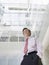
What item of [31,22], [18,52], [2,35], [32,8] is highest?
[32,8]

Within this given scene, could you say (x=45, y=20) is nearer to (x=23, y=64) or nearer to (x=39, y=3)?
(x=39, y=3)

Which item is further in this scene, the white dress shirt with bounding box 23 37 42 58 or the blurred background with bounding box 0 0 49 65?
the blurred background with bounding box 0 0 49 65

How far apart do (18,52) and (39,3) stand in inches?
30.7

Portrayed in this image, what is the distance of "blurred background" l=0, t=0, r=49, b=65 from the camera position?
2588mm

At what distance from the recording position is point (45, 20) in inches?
106

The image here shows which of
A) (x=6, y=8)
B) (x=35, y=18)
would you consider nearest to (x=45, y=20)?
(x=35, y=18)

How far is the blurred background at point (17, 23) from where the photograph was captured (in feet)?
8.49

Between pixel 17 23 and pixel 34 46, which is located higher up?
pixel 17 23

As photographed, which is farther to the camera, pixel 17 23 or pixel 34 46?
pixel 17 23

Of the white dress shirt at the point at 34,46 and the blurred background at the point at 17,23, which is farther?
the blurred background at the point at 17,23

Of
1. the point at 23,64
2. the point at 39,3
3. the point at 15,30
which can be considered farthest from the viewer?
the point at 15,30

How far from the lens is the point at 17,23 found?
2734mm

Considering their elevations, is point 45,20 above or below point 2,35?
above

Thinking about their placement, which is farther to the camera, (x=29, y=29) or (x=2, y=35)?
(x=2, y=35)
